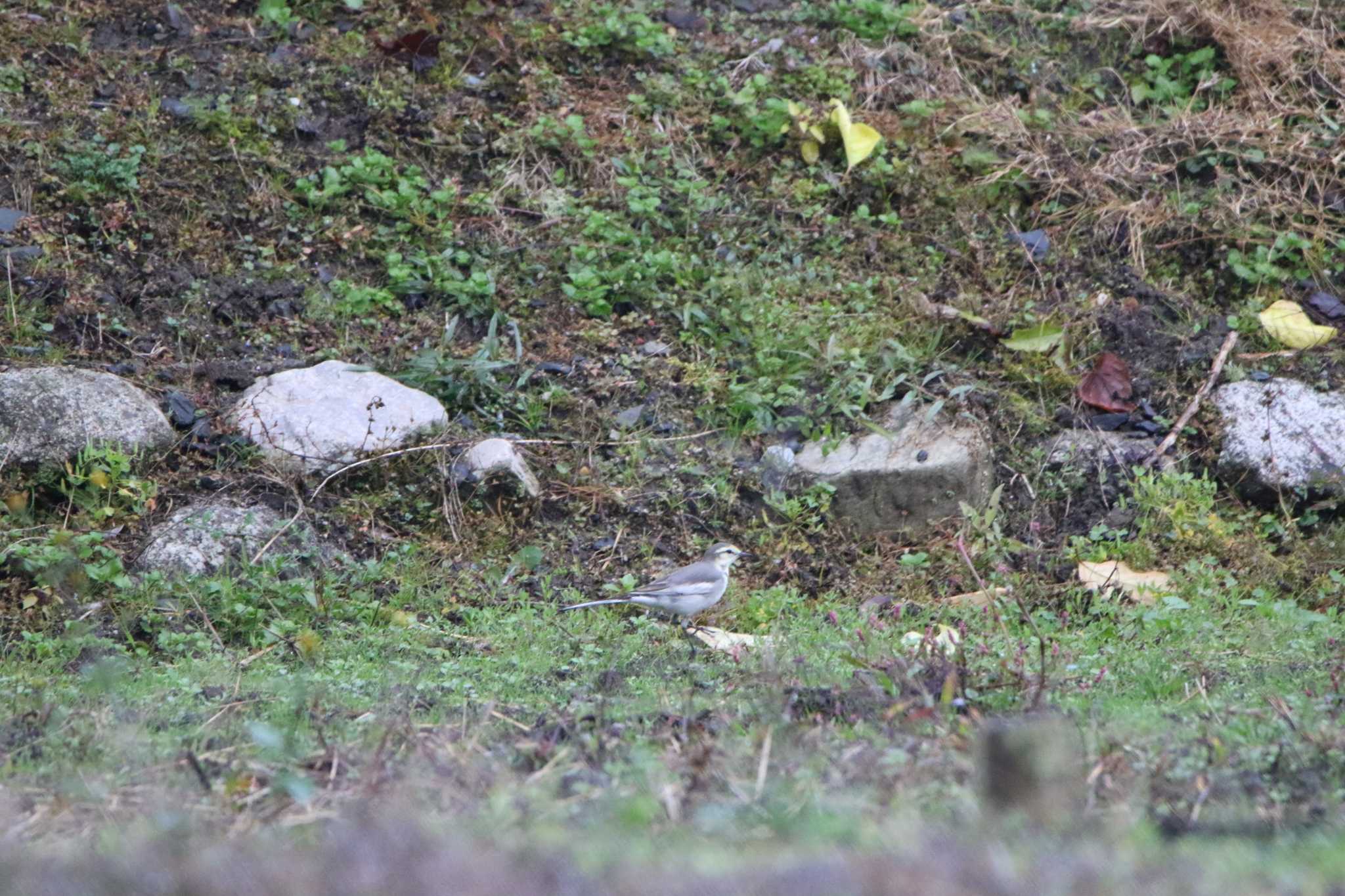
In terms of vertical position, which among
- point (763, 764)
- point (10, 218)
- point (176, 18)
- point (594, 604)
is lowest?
point (594, 604)

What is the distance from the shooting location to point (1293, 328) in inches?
358

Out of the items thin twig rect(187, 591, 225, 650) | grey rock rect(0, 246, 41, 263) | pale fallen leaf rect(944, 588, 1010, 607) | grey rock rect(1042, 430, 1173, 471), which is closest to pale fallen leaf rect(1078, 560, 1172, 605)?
pale fallen leaf rect(944, 588, 1010, 607)

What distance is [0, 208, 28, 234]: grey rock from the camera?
884 cm

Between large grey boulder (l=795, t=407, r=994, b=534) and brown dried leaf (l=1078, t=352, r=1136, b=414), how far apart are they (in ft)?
3.21

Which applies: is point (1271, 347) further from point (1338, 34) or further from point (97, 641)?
point (97, 641)

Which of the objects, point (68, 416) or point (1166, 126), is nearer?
point (68, 416)

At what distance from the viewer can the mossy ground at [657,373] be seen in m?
4.30

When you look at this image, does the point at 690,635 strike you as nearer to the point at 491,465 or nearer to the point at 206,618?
the point at 491,465

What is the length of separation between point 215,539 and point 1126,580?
5.00 meters

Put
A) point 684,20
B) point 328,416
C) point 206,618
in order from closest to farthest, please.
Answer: point 206,618
point 328,416
point 684,20

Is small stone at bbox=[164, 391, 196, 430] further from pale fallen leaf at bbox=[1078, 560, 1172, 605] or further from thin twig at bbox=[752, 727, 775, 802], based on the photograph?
pale fallen leaf at bbox=[1078, 560, 1172, 605]

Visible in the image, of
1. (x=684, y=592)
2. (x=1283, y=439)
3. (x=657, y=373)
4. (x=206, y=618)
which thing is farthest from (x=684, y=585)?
(x=1283, y=439)

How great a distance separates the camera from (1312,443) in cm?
834

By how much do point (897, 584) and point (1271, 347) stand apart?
130 inches
